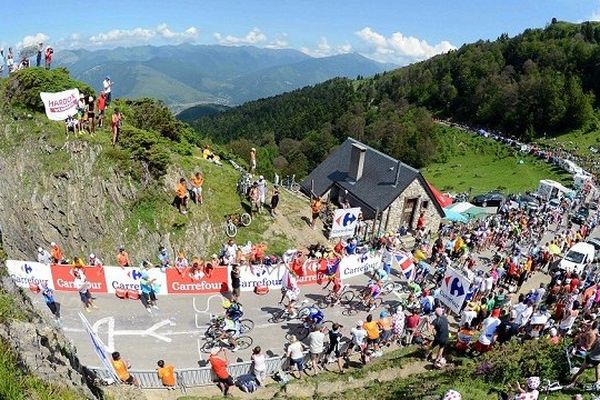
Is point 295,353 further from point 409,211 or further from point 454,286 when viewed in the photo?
point 409,211

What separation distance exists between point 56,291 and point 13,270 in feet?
6.60

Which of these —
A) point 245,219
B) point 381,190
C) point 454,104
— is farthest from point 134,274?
point 454,104

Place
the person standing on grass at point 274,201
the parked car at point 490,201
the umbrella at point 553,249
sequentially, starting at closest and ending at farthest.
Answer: the person standing on grass at point 274,201
the umbrella at point 553,249
the parked car at point 490,201

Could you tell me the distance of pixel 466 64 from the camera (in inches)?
6152

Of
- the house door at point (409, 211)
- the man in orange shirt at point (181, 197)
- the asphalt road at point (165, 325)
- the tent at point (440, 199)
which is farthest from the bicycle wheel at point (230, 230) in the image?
the tent at point (440, 199)

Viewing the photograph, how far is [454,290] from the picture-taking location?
2158 cm

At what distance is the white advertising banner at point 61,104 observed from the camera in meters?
27.9

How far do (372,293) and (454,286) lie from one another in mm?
3815

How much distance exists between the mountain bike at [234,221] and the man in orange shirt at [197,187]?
2012mm

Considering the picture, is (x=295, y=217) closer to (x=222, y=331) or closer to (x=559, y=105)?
(x=222, y=331)

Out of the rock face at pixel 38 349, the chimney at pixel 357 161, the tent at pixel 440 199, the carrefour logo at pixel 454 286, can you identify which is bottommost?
the tent at pixel 440 199

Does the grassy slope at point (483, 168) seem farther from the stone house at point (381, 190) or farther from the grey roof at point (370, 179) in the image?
the stone house at point (381, 190)

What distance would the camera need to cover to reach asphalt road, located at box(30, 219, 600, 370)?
1884cm

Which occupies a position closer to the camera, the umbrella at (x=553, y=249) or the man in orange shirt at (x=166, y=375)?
the man in orange shirt at (x=166, y=375)
